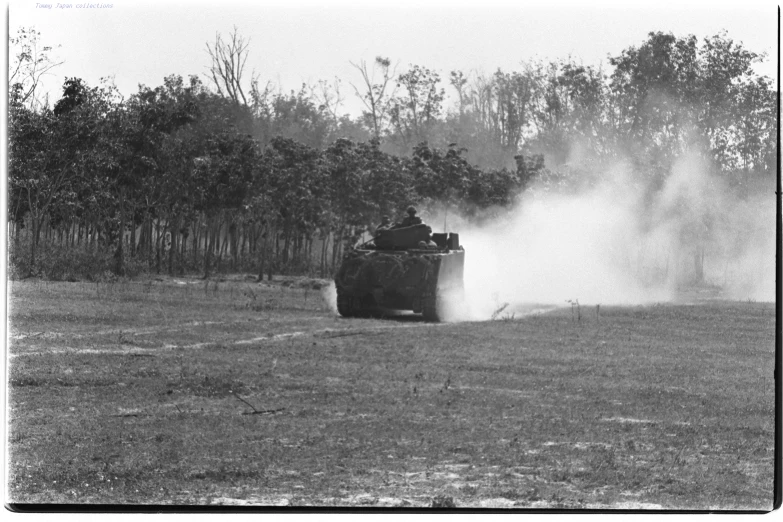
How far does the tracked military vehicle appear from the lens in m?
18.7

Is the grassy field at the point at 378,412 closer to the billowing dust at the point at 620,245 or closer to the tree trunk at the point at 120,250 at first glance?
the billowing dust at the point at 620,245

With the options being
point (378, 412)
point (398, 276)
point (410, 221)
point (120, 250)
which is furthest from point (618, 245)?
point (378, 412)

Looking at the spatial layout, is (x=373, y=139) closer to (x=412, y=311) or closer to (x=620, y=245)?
(x=412, y=311)

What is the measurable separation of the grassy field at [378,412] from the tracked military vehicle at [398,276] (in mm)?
2200

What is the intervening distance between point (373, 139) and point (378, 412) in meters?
5.22

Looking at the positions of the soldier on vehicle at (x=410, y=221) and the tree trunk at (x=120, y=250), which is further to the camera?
the soldier on vehicle at (x=410, y=221)

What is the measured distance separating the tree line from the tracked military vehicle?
1332mm

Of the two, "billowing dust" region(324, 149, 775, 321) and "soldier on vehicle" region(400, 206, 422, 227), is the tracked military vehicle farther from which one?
"billowing dust" region(324, 149, 775, 321)

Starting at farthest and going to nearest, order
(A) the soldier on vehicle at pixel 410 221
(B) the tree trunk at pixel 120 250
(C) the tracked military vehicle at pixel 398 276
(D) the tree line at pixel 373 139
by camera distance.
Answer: (A) the soldier on vehicle at pixel 410 221
(B) the tree trunk at pixel 120 250
(C) the tracked military vehicle at pixel 398 276
(D) the tree line at pixel 373 139

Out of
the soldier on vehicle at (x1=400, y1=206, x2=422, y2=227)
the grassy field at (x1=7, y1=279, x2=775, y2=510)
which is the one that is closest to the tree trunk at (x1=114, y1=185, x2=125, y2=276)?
the grassy field at (x1=7, y1=279, x2=775, y2=510)

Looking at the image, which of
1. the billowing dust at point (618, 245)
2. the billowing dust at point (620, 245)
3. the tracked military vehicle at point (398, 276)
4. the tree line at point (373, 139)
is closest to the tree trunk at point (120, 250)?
the tree line at point (373, 139)

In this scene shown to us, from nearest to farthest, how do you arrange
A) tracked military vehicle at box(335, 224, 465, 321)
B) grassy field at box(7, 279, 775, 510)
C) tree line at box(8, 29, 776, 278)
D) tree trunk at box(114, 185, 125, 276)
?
grassy field at box(7, 279, 775, 510)
tree line at box(8, 29, 776, 278)
tracked military vehicle at box(335, 224, 465, 321)
tree trunk at box(114, 185, 125, 276)

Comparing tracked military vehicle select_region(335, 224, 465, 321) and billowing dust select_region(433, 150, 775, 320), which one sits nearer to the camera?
billowing dust select_region(433, 150, 775, 320)

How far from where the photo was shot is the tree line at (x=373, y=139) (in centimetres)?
1131
